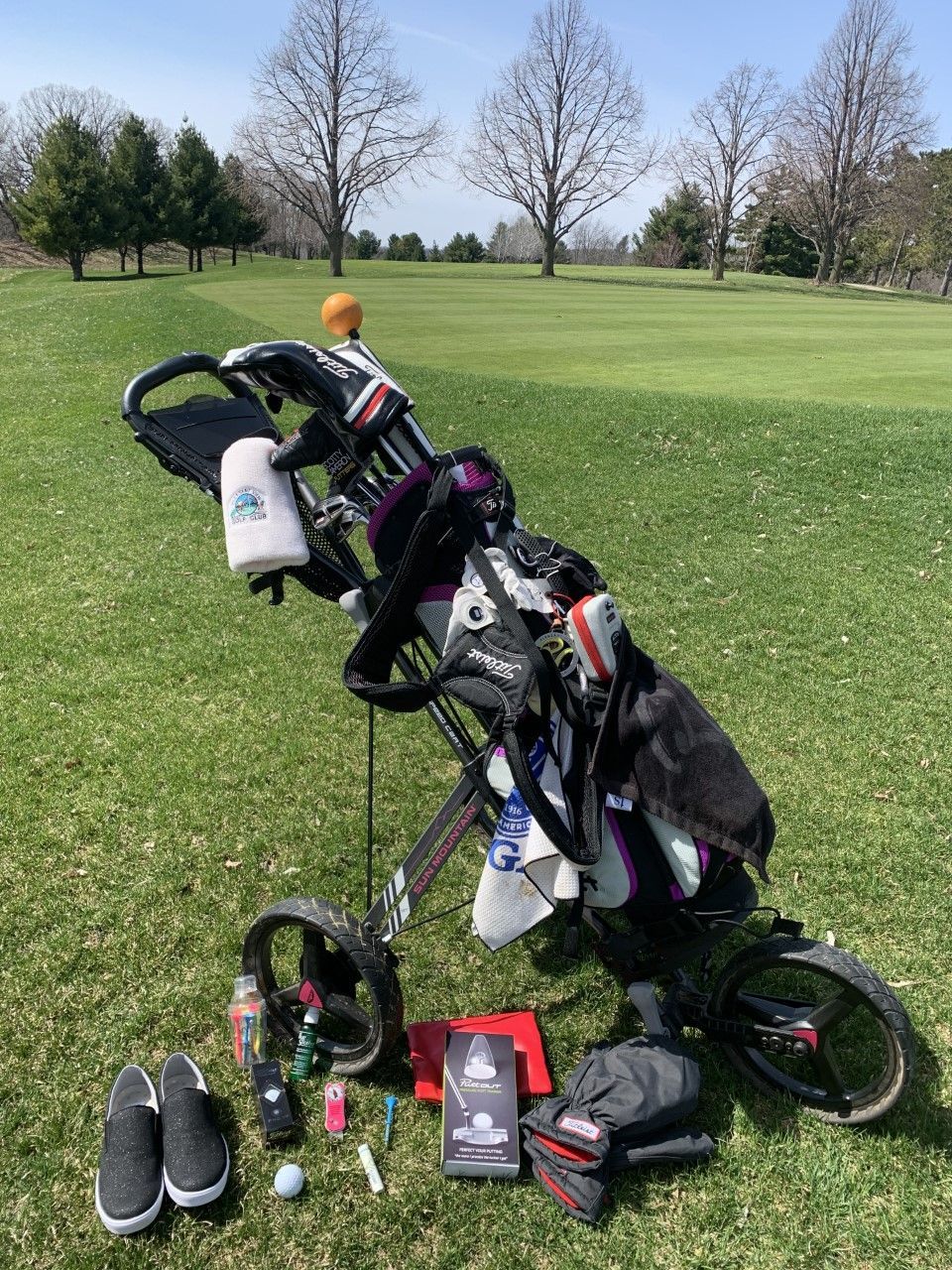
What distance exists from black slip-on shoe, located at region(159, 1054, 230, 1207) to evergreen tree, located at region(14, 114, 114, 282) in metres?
42.9

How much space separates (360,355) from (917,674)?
186 inches

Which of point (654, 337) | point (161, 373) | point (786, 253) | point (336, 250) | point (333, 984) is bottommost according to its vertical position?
point (333, 984)

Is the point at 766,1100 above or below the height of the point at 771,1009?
below

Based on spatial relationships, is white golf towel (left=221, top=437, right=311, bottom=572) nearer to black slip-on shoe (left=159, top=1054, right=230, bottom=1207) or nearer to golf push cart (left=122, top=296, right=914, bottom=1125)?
golf push cart (left=122, top=296, right=914, bottom=1125)

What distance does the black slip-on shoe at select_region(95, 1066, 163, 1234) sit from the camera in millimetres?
2338

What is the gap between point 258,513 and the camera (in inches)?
83.9

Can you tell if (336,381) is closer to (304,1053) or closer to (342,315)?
(342,315)

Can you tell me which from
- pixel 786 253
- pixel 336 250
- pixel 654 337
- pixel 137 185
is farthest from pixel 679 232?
pixel 654 337

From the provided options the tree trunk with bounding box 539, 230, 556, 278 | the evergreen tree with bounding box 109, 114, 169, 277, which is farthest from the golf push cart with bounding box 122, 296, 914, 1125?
the evergreen tree with bounding box 109, 114, 169, 277

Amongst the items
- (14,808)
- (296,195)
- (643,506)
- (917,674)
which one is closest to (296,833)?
(14,808)

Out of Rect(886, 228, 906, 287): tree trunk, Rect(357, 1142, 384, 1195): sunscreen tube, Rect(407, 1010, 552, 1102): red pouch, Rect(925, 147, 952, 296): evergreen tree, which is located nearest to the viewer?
Rect(357, 1142, 384, 1195): sunscreen tube

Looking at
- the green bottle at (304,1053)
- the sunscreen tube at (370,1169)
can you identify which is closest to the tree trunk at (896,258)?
the green bottle at (304,1053)

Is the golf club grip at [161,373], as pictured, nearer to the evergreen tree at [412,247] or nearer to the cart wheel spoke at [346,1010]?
the cart wheel spoke at [346,1010]

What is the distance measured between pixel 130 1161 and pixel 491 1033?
116cm
